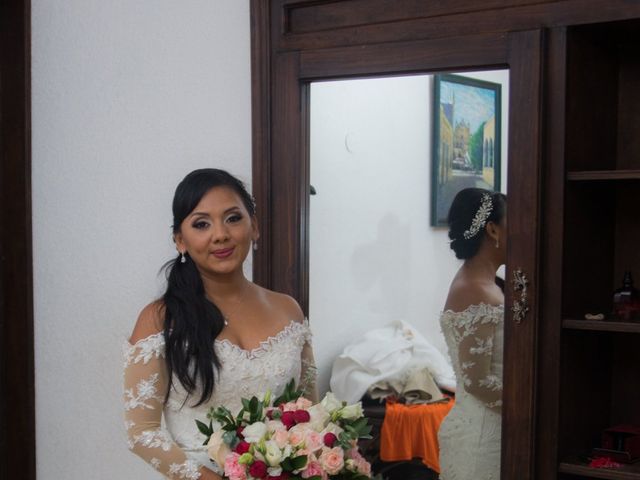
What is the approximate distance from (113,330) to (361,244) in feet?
3.48

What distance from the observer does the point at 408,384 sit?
2.72 meters

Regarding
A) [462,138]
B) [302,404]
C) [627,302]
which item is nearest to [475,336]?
[627,302]

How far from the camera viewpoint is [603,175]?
94.0 inches

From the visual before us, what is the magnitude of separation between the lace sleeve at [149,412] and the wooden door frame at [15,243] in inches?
49.0

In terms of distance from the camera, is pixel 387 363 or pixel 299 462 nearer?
pixel 299 462

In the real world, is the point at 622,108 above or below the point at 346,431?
above

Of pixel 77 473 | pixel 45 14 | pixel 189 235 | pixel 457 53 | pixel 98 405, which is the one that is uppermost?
pixel 45 14

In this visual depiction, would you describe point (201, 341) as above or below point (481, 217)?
below

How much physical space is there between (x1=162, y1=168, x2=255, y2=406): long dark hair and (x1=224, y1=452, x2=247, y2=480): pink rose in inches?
12.4

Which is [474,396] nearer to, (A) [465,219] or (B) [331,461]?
(A) [465,219]

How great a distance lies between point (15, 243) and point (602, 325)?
2013 millimetres

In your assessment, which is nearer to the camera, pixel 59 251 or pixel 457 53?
pixel 457 53

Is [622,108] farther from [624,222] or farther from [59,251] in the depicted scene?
[59,251]

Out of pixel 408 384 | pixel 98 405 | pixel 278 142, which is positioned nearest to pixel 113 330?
pixel 98 405
